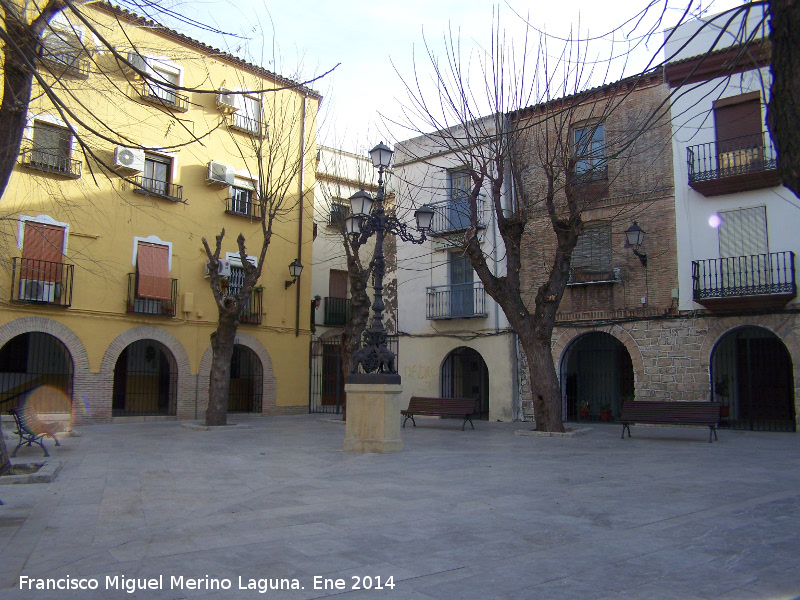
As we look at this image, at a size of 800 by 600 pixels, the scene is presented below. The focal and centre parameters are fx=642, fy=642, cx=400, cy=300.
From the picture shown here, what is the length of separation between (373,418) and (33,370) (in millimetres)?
13608

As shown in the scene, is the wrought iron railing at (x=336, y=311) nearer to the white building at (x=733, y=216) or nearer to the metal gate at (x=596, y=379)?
the metal gate at (x=596, y=379)

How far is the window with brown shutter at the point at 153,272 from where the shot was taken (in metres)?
18.0

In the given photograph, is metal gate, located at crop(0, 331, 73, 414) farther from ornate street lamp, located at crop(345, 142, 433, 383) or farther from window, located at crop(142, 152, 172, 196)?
ornate street lamp, located at crop(345, 142, 433, 383)

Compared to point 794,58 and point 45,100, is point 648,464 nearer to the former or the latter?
point 794,58

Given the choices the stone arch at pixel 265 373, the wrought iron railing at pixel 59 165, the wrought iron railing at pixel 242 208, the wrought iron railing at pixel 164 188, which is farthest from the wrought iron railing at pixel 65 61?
the stone arch at pixel 265 373

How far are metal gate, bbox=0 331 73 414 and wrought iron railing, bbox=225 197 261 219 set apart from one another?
636 centimetres

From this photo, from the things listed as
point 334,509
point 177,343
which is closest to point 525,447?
point 334,509

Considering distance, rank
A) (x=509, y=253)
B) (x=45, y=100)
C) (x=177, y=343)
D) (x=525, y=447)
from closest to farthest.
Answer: (x=525, y=447)
(x=509, y=253)
(x=45, y=100)
(x=177, y=343)

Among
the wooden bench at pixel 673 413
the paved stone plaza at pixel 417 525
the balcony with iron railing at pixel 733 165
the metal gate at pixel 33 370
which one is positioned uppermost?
the balcony with iron railing at pixel 733 165

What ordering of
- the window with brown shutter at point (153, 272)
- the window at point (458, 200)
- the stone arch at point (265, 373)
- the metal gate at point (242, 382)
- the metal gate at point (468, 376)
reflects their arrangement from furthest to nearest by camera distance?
the metal gate at point (242, 382), the metal gate at point (468, 376), the stone arch at point (265, 373), the window at point (458, 200), the window with brown shutter at point (153, 272)

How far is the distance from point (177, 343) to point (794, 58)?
1767 centimetres

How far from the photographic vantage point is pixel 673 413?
12.8 meters

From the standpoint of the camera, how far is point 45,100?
51.6 feet

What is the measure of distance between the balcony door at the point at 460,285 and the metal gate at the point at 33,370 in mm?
11618
